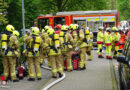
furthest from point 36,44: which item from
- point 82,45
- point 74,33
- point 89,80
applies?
point 82,45

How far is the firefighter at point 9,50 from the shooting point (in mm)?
9594

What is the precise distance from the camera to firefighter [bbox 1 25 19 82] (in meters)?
9.59

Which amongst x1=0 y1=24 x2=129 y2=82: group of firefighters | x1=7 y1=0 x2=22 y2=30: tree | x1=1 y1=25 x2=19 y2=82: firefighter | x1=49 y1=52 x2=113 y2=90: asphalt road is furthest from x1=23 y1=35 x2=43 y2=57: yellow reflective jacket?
x1=7 y1=0 x2=22 y2=30: tree

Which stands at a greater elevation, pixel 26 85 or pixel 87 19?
pixel 87 19

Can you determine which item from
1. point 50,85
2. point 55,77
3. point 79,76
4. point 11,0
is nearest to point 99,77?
point 79,76

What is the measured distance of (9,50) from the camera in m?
9.70

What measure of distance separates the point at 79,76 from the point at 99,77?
78cm

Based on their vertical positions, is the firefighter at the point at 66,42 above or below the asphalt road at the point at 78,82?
above

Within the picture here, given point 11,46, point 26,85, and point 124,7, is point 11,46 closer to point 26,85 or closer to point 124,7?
point 26,85

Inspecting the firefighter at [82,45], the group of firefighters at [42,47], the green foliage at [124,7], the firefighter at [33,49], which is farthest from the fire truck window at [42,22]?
the green foliage at [124,7]

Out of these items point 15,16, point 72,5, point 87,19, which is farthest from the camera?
point 72,5

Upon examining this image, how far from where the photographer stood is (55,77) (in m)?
10.4

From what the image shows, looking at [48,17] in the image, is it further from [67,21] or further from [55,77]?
[55,77]

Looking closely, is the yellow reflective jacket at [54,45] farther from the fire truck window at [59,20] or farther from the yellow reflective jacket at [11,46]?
the fire truck window at [59,20]
